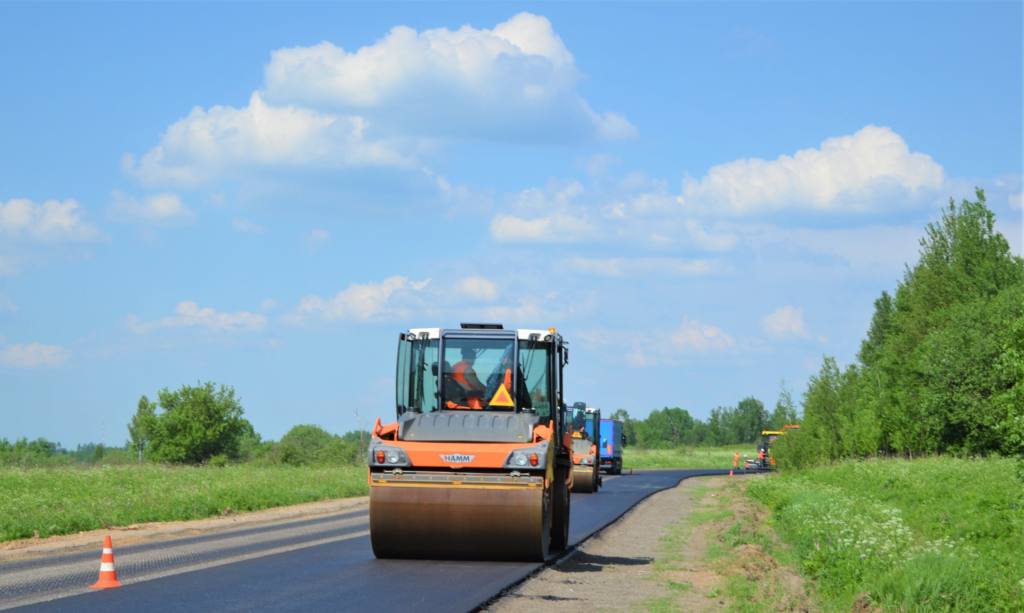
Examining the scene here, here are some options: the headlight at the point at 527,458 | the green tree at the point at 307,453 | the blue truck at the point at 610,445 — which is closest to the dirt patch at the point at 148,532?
the headlight at the point at 527,458

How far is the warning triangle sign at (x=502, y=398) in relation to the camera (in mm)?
17438

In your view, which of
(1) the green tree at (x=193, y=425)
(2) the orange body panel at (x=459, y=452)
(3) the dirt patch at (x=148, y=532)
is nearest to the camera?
(2) the orange body panel at (x=459, y=452)

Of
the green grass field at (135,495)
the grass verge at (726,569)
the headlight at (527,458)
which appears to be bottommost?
the grass verge at (726,569)

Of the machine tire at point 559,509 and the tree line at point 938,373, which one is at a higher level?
the tree line at point 938,373

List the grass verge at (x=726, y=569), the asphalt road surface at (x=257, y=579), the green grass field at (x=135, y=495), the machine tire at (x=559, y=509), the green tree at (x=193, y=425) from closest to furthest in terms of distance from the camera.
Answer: the asphalt road surface at (x=257, y=579), the grass verge at (x=726, y=569), the machine tire at (x=559, y=509), the green grass field at (x=135, y=495), the green tree at (x=193, y=425)

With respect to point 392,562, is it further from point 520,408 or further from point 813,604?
point 813,604

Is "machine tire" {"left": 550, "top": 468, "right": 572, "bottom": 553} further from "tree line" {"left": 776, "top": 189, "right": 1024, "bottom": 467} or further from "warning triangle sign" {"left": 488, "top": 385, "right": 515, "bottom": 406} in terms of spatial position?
"tree line" {"left": 776, "top": 189, "right": 1024, "bottom": 467}

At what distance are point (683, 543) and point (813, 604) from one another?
9791mm

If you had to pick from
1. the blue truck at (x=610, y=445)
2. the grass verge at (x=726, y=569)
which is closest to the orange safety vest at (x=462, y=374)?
the grass verge at (x=726, y=569)

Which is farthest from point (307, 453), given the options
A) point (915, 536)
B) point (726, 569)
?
point (726, 569)

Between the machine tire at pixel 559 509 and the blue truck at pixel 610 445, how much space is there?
46591 millimetres

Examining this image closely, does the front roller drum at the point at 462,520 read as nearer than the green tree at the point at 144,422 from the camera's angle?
Yes

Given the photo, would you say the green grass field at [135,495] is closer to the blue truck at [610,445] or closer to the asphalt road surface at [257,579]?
the asphalt road surface at [257,579]

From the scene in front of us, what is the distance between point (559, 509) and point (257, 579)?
5.67 m
